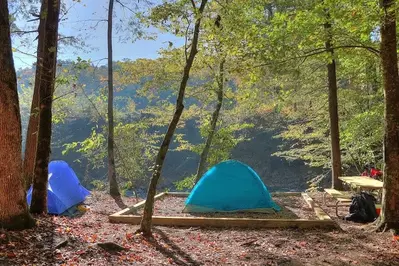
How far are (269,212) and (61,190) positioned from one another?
5.61 meters

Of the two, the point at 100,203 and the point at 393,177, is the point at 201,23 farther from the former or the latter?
the point at 100,203

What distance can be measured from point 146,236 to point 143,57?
392 inches

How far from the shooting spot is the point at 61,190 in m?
9.29

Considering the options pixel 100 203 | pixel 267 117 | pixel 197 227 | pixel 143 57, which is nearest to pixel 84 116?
pixel 267 117

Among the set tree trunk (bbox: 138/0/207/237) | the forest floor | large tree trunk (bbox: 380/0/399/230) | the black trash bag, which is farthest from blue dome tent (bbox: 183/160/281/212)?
large tree trunk (bbox: 380/0/399/230)

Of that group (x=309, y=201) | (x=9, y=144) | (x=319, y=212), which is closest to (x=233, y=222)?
(x=319, y=212)

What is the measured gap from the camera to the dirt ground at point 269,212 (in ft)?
27.1

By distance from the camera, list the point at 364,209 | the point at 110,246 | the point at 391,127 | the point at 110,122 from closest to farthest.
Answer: the point at 110,246 → the point at 391,127 → the point at 364,209 → the point at 110,122

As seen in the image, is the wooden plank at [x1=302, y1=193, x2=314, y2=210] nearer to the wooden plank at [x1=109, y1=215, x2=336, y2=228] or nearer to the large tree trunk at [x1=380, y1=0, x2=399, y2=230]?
the wooden plank at [x1=109, y1=215, x2=336, y2=228]

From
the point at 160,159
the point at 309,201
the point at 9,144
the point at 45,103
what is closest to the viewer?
the point at 9,144

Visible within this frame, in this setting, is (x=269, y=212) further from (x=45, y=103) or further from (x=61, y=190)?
(x=45, y=103)

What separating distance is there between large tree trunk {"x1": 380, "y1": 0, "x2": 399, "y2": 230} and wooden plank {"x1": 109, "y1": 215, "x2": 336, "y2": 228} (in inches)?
47.5

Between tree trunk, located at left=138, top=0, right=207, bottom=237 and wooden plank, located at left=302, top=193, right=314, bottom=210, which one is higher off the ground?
tree trunk, located at left=138, top=0, right=207, bottom=237

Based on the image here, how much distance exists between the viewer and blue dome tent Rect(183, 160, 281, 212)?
8750 millimetres
